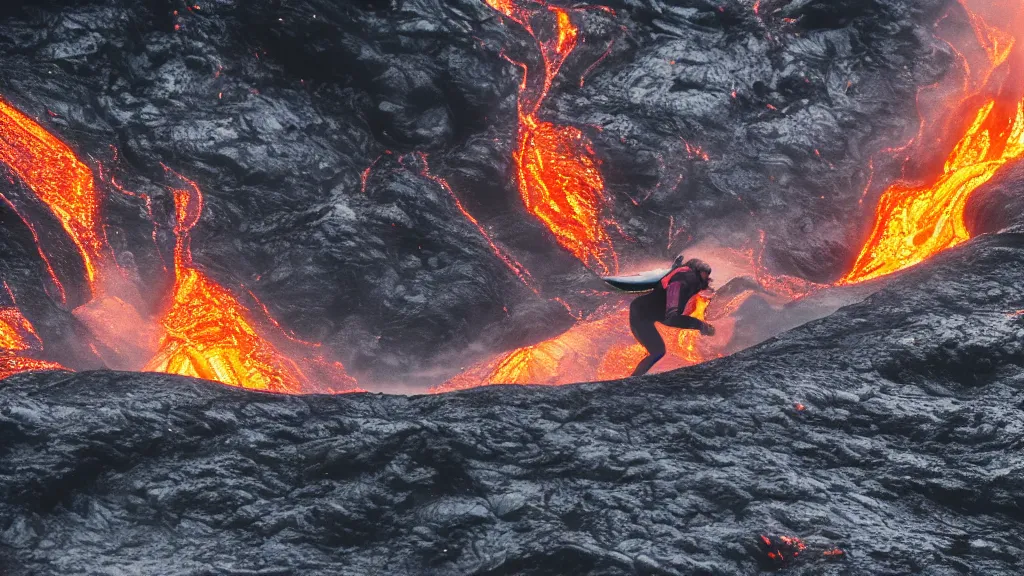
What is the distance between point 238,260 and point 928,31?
25.0 ft

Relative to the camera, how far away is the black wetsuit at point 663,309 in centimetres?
566

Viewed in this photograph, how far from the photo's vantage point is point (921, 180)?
26.9 ft

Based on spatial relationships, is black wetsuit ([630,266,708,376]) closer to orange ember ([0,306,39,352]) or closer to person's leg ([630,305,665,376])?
person's leg ([630,305,665,376])

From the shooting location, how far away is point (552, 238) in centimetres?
797

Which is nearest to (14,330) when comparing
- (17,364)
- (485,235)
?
(17,364)

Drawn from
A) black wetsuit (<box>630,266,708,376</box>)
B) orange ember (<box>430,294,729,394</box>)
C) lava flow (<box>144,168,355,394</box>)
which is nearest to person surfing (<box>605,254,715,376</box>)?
black wetsuit (<box>630,266,708,376</box>)

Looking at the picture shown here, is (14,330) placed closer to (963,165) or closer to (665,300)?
(665,300)

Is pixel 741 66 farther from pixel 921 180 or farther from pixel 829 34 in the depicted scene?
pixel 921 180

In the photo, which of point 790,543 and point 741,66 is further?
point 741,66

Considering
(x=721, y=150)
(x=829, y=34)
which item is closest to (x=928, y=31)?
(x=829, y=34)

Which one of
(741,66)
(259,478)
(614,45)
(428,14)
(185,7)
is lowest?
(259,478)

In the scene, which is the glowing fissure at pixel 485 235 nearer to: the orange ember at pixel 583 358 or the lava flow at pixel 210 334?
the orange ember at pixel 583 358

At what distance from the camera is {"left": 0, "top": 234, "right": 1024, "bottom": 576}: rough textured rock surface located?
359 cm

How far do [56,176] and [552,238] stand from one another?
455 cm
